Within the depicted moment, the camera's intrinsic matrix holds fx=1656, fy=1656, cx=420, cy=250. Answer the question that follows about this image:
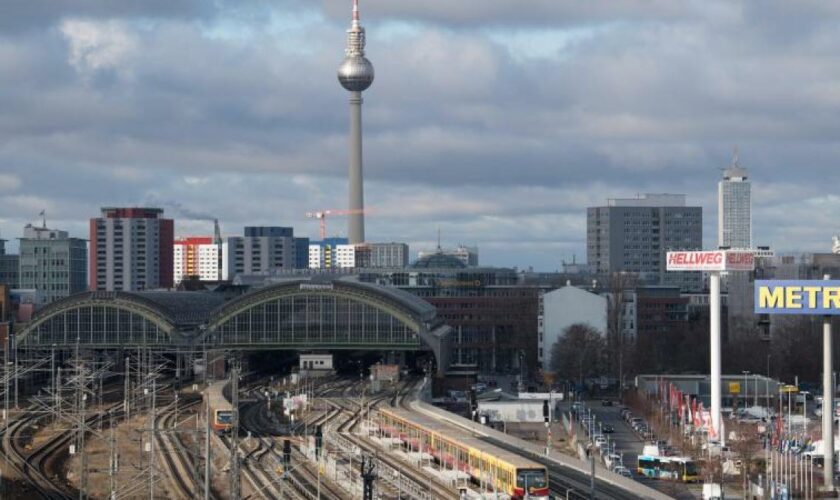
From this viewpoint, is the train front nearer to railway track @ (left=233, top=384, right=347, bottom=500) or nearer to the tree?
railway track @ (left=233, top=384, right=347, bottom=500)

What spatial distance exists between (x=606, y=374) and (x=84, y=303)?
146 ft

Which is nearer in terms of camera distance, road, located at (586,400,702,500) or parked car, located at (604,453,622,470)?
road, located at (586,400,702,500)

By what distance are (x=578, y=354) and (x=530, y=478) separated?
76.1 meters

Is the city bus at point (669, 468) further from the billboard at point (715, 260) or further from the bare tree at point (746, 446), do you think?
the billboard at point (715, 260)

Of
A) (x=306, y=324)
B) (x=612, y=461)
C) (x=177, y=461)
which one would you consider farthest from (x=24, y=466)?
(x=306, y=324)

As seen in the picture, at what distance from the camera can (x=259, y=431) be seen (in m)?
91.1

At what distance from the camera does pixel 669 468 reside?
260 ft

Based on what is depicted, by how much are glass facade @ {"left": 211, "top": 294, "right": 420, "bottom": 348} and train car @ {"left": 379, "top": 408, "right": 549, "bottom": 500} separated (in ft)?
133

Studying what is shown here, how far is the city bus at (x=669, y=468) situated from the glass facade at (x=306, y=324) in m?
55.7

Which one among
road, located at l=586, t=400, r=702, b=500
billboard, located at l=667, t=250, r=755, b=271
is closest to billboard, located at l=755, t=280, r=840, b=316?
road, located at l=586, t=400, r=702, b=500

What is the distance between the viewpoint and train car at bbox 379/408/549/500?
62188 millimetres

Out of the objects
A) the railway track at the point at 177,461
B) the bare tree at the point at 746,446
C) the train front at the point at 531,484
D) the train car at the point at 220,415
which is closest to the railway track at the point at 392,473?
the train front at the point at 531,484

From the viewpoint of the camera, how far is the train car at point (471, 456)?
6219 cm

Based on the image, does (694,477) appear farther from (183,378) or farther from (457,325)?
(457,325)
